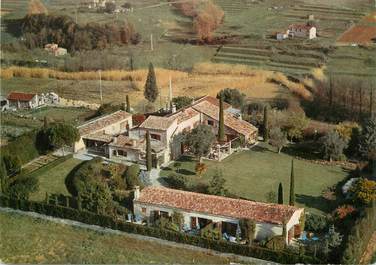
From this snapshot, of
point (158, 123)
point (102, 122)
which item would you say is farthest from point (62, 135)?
point (158, 123)

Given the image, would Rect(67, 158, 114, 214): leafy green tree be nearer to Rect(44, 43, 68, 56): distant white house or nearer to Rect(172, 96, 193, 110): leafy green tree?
Rect(172, 96, 193, 110): leafy green tree

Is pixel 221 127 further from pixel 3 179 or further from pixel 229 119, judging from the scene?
pixel 3 179

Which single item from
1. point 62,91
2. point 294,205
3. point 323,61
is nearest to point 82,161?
point 294,205

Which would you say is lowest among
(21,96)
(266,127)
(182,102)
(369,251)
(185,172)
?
(369,251)

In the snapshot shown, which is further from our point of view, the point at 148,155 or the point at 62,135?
the point at 62,135

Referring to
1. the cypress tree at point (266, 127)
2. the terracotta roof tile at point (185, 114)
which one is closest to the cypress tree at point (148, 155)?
the terracotta roof tile at point (185, 114)

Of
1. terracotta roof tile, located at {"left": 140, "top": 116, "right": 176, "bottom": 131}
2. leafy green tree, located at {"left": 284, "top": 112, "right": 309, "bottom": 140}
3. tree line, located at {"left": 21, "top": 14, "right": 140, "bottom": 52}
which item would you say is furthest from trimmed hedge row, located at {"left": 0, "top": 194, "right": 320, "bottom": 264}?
tree line, located at {"left": 21, "top": 14, "right": 140, "bottom": 52}
